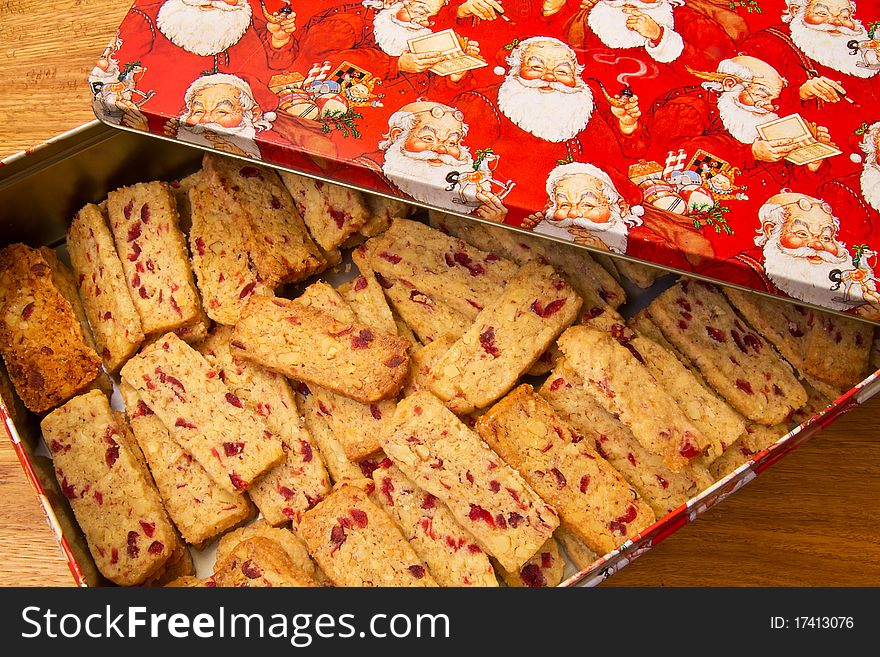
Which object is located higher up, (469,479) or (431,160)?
(431,160)

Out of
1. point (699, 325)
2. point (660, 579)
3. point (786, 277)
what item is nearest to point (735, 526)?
point (660, 579)

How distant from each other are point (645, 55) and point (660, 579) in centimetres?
160

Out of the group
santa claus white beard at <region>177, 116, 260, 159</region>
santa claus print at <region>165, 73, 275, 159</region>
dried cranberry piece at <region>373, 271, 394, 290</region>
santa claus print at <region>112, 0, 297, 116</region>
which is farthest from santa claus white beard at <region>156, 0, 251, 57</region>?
dried cranberry piece at <region>373, 271, 394, 290</region>

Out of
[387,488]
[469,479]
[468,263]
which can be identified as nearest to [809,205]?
[468,263]

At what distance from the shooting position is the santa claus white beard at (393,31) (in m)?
2.45

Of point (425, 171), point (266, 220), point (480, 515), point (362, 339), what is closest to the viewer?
point (425, 171)

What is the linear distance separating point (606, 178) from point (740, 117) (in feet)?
1.44

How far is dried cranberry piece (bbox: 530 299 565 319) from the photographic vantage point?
8.67 feet

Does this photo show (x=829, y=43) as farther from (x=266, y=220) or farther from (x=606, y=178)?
(x=266, y=220)

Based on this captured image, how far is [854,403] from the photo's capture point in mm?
2246

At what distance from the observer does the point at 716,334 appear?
2.70 meters

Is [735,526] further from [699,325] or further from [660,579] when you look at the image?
[699,325]

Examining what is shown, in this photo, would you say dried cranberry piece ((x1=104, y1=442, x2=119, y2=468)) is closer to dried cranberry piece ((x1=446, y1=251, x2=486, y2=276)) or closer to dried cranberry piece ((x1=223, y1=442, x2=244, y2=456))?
dried cranberry piece ((x1=223, y1=442, x2=244, y2=456))

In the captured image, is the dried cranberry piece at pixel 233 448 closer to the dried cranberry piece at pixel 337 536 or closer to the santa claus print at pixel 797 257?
the dried cranberry piece at pixel 337 536
